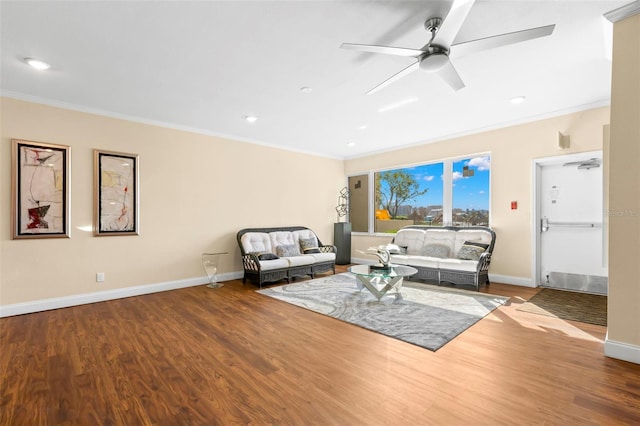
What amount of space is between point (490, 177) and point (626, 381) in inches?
156

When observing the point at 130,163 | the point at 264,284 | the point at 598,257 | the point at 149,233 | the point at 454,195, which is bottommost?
the point at 264,284

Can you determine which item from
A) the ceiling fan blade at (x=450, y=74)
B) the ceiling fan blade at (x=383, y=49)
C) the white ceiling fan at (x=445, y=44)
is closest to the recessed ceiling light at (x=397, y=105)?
the ceiling fan blade at (x=450, y=74)

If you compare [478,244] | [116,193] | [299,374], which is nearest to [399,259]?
[478,244]

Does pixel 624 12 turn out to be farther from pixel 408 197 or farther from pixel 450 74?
pixel 408 197

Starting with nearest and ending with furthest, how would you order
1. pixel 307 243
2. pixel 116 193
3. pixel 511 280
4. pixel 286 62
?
1. pixel 286 62
2. pixel 116 193
3. pixel 511 280
4. pixel 307 243

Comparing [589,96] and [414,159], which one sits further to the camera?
[414,159]

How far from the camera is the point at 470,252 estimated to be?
5.05m

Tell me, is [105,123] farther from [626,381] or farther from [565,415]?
[626,381]

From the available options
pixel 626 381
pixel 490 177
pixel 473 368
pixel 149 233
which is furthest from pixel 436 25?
pixel 149 233

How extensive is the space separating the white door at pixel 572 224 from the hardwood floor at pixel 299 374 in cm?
192

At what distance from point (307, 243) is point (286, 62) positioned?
13.1ft

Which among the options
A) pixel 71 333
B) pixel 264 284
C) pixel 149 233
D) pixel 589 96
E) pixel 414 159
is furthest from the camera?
pixel 414 159

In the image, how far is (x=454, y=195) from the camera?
6.14m

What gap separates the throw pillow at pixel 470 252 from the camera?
498 cm
